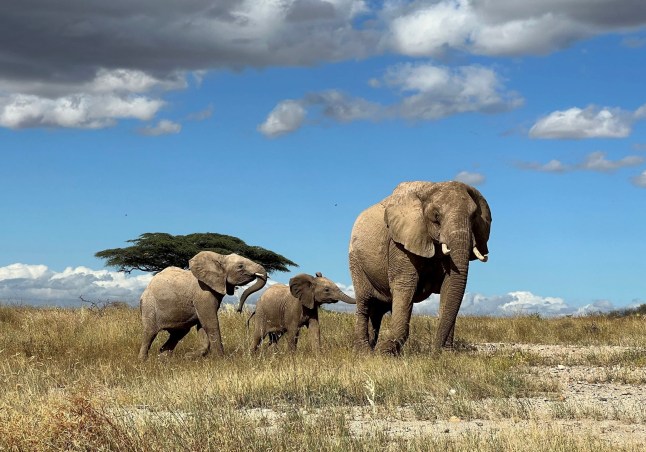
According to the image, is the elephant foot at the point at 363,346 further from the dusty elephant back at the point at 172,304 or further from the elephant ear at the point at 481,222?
the dusty elephant back at the point at 172,304

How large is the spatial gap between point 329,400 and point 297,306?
7791 millimetres

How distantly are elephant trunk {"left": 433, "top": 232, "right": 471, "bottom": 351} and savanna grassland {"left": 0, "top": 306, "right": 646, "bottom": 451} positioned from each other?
626mm

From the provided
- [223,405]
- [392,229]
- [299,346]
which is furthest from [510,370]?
[299,346]

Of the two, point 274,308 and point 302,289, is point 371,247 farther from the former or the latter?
point 274,308

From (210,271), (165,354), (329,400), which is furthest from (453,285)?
(165,354)

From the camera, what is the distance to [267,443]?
8023mm

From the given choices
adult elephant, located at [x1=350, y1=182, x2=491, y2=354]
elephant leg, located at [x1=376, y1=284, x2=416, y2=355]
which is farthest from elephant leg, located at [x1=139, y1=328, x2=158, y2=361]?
elephant leg, located at [x1=376, y1=284, x2=416, y2=355]

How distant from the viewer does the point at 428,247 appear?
14883 millimetres

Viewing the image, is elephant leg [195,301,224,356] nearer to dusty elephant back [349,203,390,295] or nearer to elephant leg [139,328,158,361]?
elephant leg [139,328,158,361]

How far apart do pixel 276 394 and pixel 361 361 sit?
294 centimetres

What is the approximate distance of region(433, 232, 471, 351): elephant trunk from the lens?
47.2ft

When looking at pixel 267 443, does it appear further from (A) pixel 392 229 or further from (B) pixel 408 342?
(B) pixel 408 342

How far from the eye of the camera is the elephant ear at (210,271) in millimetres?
16250

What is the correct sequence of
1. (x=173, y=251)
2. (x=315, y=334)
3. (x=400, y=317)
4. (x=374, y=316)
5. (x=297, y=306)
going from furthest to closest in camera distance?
(x=173, y=251)
(x=297, y=306)
(x=315, y=334)
(x=374, y=316)
(x=400, y=317)
